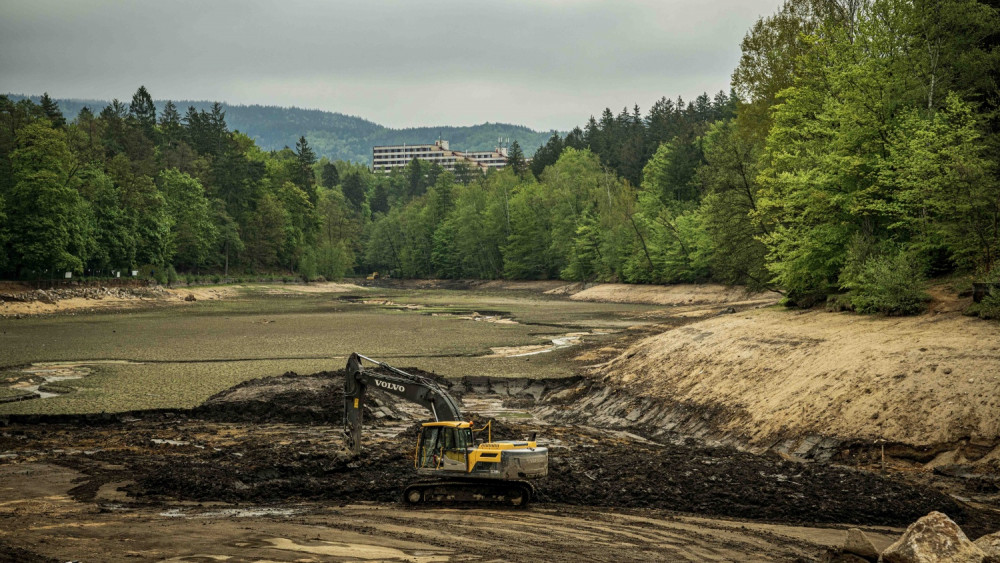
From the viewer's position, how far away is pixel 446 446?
17.0m

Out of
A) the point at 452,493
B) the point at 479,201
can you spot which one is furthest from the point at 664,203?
the point at 452,493

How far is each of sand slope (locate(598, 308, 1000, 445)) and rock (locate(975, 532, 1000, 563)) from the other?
23.5 ft

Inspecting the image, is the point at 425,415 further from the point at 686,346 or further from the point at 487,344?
the point at 487,344

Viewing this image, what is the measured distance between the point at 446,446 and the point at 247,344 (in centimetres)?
3378

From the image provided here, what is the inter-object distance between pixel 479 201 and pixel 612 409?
130m

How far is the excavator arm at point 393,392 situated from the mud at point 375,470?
123 centimetres

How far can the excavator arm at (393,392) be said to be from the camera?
710 inches

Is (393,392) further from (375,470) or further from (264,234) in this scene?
(264,234)

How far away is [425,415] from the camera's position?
29312 mm

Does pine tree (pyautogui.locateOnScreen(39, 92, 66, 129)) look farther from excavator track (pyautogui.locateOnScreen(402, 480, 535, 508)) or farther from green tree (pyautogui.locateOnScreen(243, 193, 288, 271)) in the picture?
excavator track (pyautogui.locateOnScreen(402, 480, 535, 508))

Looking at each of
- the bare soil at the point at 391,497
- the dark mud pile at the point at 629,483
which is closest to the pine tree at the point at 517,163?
Result: the bare soil at the point at 391,497

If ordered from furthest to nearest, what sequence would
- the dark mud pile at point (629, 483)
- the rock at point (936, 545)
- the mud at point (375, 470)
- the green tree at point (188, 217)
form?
the green tree at point (188, 217)
the mud at point (375, 470)
the dark mud pile at point (629, 483)
the rock at point (936, 545)

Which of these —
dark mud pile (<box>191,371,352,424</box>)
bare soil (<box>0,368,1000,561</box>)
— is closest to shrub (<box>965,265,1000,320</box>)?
bare soil (<box>0,368,1000,561</box>)

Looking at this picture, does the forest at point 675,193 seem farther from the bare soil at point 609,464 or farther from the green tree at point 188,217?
the bare soil at point 609,464
